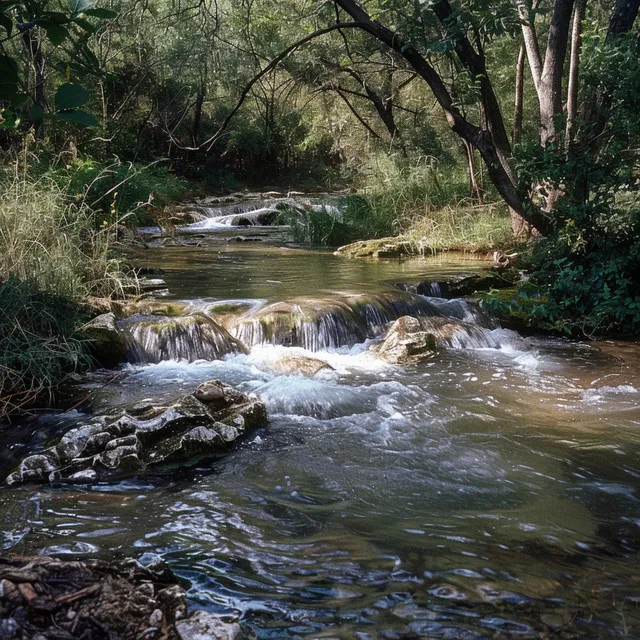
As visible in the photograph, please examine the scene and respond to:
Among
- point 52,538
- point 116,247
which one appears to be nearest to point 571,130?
point 116,247

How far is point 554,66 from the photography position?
8766 mm

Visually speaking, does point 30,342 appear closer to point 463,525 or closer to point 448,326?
point 463,525

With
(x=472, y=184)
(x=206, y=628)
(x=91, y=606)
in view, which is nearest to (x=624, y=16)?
(x=472, y=184)

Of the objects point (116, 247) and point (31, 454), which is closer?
point (31, 454)

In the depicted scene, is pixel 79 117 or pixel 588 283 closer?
pixel 79 117

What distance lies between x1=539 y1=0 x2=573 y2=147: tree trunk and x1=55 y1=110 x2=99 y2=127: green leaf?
808 cm

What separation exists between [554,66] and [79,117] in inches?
354

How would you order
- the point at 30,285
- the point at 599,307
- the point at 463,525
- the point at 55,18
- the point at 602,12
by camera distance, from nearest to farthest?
the point at 55,18 < the point at 463,525 < the point at 30,285 < the point at 599,307 < the point at 602,12

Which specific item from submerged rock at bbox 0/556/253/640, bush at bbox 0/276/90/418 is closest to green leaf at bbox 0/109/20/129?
submerged rock at bbox 0/556/253/640

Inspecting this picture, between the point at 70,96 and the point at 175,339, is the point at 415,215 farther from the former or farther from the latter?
the point at 70,96

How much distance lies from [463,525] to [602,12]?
18126 millimetres

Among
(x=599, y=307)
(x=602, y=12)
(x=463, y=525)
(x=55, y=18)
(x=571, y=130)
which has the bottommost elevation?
(x=463, y=525)

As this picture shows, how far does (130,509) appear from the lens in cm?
332

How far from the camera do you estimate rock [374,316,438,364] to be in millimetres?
6863
